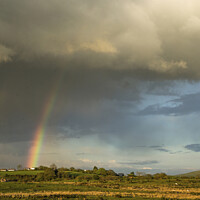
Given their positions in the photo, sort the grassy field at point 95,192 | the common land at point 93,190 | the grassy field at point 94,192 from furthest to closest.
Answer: the common land at point 93,190 < the grassy field at point 94,192 < the grassy field at point 95,192

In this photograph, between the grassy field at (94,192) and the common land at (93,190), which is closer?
the grassy field at (94,192)

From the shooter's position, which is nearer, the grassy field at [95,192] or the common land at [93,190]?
the grassy field at [95,192]

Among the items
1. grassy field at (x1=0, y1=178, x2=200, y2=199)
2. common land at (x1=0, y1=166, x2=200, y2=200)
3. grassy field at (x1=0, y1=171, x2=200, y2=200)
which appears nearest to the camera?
grassy field at (x1=0, y1=171, x2=200, y2=200)

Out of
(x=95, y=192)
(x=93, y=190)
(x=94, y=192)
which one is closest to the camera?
(x=94, y=192)

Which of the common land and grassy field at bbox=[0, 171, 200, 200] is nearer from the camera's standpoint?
grassy field at bbox=[0, 171, 200, 200]

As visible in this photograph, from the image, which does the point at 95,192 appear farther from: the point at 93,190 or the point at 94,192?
the point at 93,190

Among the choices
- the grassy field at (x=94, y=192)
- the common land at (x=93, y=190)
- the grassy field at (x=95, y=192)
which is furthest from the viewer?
the common land at (x=93, y=190)

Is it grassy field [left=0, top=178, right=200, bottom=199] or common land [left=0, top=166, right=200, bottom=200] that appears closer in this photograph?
grassy field [left=0, top=178, right=200, bottom=199]

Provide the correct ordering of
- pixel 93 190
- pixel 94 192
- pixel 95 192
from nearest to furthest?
pixel 94 192
pixel 95 192
pixel 93 190

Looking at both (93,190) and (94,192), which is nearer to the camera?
(94,192)

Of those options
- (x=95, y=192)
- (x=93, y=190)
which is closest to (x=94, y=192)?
(x=95, y=192)

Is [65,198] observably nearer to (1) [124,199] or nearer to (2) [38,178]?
(1) [124,199]

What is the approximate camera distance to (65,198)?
5594 centimetres

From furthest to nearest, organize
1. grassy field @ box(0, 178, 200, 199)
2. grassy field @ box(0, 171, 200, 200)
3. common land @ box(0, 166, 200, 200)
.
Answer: common land @ box(0, 166, 200, 200)
grassy field @ box(0, 178, 200, 199)
grassy field @ box(0, 171, 200, 200)
